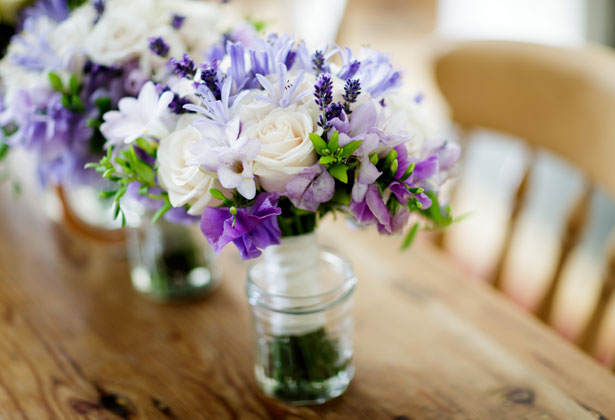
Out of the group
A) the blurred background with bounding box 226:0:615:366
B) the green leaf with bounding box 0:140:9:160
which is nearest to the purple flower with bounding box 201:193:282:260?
the blurred background with bounding box 226:0:615:366

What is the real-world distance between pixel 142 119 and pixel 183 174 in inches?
3.7

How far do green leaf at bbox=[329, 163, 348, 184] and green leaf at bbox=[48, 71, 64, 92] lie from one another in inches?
17.1

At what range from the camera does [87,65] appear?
2.74 ft

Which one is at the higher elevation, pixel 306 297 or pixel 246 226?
pixel 246 226

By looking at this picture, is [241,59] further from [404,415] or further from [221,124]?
[404,415]

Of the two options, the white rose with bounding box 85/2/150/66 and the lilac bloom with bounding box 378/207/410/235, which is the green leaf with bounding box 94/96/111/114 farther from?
Result: the lilac bloom with bounding box 378/207/410/235

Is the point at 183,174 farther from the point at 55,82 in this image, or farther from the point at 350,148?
the point at 55,82

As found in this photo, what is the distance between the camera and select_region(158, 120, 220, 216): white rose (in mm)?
612

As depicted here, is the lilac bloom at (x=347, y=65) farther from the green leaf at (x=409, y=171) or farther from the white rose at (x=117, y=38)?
the white rose at (x=117, y=38)

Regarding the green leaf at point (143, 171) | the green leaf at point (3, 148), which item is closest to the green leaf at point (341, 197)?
the green leaf at point (143, 171)

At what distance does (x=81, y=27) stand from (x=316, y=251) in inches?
17.4

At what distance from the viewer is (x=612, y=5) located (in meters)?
3.18

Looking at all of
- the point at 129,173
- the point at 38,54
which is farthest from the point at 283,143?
the point at 38,54

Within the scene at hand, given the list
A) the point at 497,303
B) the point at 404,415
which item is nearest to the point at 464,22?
the point at 497,303
